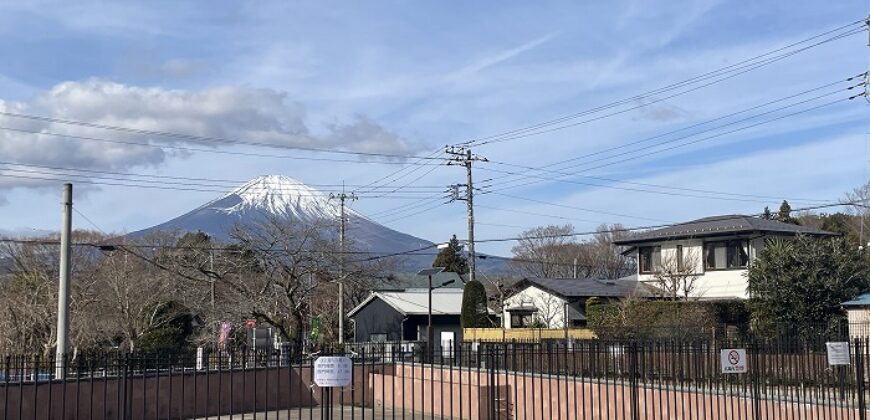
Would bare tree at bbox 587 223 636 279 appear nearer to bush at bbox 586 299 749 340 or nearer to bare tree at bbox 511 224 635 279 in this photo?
bare tree at bbox 511 224 635 279

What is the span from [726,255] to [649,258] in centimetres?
489

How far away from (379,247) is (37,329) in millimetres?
136320

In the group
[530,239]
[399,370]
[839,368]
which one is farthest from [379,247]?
[839,368]

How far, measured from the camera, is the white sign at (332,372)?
11.3 meters

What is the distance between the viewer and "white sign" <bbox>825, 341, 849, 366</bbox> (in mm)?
14164

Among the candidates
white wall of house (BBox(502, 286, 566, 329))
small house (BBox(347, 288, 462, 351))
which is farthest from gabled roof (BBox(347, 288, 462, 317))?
white wall of house (BBox(502, 286, 566, 329))

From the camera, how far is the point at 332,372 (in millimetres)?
11352

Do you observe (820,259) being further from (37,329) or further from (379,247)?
(379,247)

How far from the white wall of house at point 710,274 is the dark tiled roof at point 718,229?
48 cm

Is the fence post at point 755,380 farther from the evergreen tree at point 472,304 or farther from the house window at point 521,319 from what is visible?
the house window at point 521,319

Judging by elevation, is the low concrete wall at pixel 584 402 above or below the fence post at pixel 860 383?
below

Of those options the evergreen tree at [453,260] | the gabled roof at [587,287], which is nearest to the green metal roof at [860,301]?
the gabled roof at [587,287]

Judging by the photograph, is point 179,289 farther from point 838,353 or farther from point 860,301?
point 838,353

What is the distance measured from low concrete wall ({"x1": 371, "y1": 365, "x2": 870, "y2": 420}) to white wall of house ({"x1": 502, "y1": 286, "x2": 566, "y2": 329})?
77.7 feet
